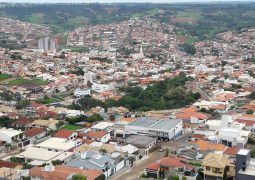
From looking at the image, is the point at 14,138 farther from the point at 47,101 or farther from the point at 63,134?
the point at 47,101

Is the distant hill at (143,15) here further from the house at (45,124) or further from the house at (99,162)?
the house at (99,162)

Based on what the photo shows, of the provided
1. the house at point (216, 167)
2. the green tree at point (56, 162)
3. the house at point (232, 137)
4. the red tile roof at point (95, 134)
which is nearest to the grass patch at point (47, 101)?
the red tile roof at point (95, 134)

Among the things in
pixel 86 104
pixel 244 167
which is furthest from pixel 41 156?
pixel 86 104

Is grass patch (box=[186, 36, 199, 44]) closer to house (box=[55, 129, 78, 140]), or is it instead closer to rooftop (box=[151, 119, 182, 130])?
rooftop (box=[151, 119, 182, 130])

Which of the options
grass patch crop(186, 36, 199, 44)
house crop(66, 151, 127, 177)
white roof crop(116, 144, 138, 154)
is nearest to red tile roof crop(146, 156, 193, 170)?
house crop(66, 151, 127, 177)

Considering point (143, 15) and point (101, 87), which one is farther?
point (143, 15)

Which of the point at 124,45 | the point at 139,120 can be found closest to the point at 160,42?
the point at 124,45
